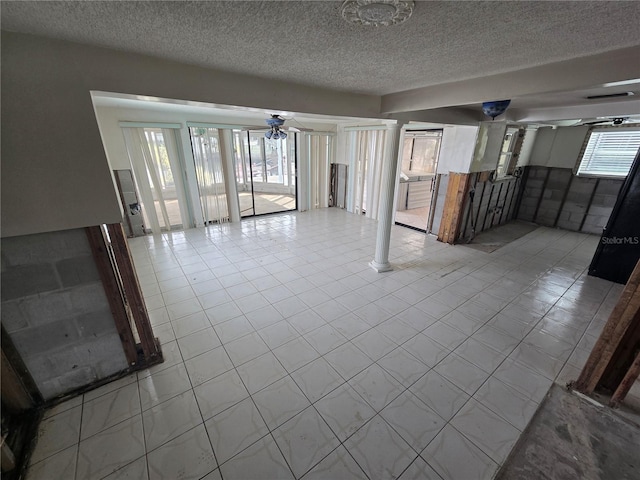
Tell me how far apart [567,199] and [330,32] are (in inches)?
291

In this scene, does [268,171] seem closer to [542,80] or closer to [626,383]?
[542,80]

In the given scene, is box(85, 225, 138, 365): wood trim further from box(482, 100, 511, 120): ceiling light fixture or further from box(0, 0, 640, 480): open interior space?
box(482, 100, 511, 120): ceiling light fixture

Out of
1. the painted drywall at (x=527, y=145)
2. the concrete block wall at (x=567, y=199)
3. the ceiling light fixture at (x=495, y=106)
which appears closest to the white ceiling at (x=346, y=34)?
the ceiling light fixture at (x=495, y=106)

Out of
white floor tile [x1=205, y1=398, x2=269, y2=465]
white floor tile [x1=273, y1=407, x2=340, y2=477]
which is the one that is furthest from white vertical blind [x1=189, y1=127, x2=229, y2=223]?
white floor tile [x1=273, y1=407, x2=340, y2=477]

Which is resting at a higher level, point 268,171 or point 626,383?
point 268,171

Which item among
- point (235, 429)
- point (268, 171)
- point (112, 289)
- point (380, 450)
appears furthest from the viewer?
point (268, 171)

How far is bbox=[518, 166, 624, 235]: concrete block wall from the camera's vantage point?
549 cm

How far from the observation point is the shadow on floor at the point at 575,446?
61.4 inches

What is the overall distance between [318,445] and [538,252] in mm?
5278

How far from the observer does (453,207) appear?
487 centimetres

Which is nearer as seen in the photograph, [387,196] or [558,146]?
[387,196]

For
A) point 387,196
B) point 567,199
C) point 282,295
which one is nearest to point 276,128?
point 387,196

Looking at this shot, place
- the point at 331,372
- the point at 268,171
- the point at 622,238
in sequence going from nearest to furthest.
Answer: the point at 331,372 < the point at 622,238 < the point at 268,171

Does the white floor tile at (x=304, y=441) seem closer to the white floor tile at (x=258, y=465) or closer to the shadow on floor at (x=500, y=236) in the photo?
the white floor tile at (x=258, y=465)
